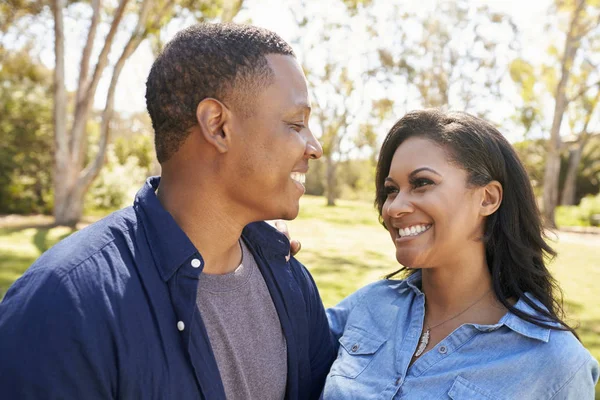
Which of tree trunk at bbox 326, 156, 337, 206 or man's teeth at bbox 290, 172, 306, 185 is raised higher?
man's teeth at bbox 290, 172, 306, 185

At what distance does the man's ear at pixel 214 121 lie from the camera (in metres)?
2.04

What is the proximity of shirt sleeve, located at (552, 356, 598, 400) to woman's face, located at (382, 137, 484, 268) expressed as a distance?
0.64 metres

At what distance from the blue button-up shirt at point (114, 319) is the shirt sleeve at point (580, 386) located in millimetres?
1210

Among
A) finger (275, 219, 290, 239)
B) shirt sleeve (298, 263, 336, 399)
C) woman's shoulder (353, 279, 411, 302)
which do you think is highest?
finger (275, 219, 290, 239)

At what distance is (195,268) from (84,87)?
1224 centimetres

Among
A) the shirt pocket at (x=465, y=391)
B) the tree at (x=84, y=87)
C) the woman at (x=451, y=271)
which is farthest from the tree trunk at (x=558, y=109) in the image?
the shirt pocket at (x=465, y=391)

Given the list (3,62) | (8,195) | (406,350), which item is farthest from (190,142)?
(3,62)

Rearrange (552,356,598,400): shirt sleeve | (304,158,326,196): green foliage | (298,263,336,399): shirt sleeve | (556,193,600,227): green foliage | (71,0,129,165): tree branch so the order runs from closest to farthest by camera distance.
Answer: (552,356,598,400): shirt sleeve, (298,263,336,399): shirt sleeve, (71,0,129,165): tree branch, (556,193,600,227): green foliage, (304,158,326,196): green foliage

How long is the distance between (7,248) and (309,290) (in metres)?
9.04

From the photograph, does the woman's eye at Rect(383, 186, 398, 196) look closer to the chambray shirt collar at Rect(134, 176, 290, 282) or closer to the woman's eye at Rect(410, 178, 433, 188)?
the woman's eye at Rect(410, 178, 433, 188)

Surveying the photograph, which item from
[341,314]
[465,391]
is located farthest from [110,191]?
[465,391]

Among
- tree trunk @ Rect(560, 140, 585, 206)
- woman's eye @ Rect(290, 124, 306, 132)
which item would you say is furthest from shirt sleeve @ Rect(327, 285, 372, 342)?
tree trunk @ Rect(560, 140, 585, 206)

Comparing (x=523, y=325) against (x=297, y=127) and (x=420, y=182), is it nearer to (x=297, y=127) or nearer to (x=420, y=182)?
(x=420, y=182)

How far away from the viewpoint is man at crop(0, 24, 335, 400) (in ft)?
5.11
